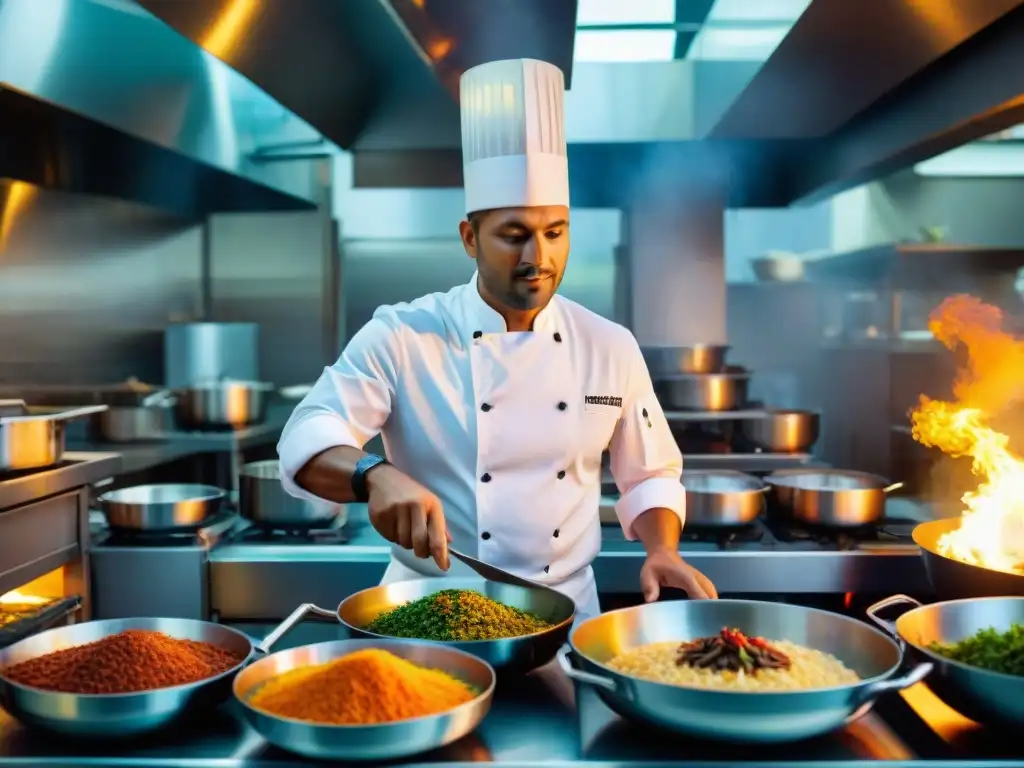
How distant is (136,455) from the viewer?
361 centimetres

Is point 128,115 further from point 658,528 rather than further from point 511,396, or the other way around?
point 658,528

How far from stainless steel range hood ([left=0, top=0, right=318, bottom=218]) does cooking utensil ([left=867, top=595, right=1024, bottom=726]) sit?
7.61 ft

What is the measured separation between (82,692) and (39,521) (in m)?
1.54

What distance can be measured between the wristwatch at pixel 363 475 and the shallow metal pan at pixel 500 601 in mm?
158

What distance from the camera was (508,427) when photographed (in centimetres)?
201

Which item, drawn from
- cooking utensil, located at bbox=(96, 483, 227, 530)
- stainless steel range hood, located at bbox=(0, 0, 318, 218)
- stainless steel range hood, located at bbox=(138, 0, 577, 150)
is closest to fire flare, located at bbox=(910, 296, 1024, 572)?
stainless steel range hood, located at bbox=(138, 0, 577, 150)

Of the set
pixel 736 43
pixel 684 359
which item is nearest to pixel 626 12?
pixel 736 43

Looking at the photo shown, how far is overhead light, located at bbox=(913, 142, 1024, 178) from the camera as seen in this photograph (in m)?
5.68

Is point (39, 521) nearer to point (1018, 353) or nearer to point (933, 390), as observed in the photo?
point (1018, 353)


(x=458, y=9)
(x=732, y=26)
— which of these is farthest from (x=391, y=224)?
(x=458, y=9)

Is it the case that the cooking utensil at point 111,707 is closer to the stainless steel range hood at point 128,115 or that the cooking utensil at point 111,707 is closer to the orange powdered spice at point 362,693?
the orange powdered spice at point 362,693

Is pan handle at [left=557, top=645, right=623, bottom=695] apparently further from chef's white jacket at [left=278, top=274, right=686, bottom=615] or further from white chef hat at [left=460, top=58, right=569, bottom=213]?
white chef hat at [left=460, top=58, right=569, bottom=213]

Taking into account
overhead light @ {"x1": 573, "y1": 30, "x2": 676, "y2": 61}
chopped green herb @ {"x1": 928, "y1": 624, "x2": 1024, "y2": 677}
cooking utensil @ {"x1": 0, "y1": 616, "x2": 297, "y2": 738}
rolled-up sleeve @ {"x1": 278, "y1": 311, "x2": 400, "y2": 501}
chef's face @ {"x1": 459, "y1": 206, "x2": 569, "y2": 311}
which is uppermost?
overhead light @ {"x1": 573, "y1": 30, "x2": 676, "y2": 61}

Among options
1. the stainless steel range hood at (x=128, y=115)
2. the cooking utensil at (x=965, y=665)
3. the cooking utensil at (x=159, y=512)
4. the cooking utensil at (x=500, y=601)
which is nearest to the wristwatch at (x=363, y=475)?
the cooking utensil at (x=500, y=601)
